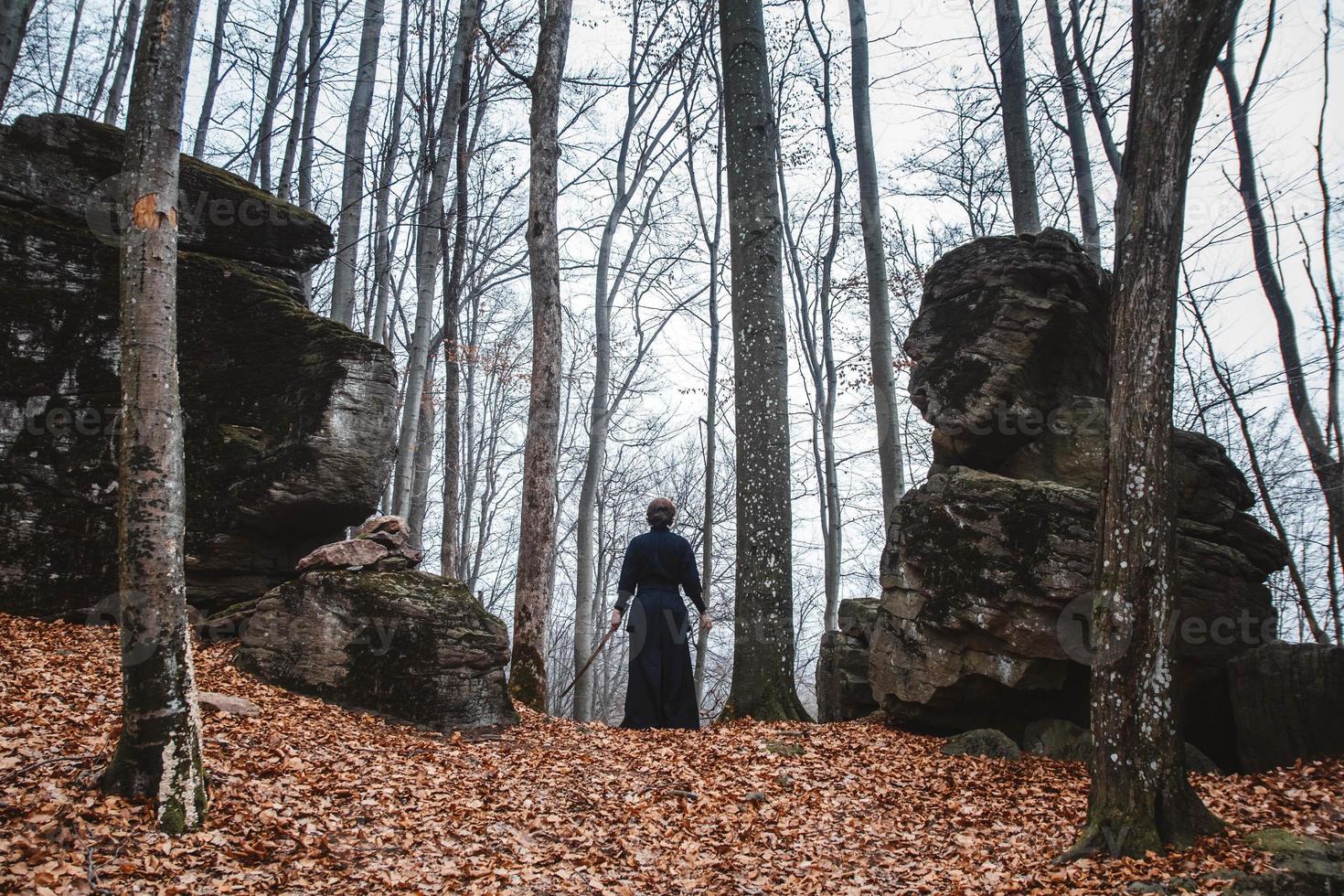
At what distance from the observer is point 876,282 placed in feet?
40.8

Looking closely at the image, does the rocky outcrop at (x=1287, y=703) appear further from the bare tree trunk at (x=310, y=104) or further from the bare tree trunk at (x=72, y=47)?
the bare tree trunk at (x=72, y=47)

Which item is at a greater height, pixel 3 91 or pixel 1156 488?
pixel 3 91

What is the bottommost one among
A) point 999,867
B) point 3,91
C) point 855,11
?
point 999,867

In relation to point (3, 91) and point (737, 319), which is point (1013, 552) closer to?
point (737, 319)

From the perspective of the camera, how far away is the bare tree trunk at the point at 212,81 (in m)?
15.4

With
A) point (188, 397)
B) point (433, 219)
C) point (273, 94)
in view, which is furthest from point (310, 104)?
point (188, 397)

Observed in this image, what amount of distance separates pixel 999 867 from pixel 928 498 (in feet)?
11.3

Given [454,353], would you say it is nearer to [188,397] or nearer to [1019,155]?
[188,397]

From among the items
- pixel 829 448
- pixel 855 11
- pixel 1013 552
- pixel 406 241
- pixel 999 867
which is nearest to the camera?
pixel 999 867

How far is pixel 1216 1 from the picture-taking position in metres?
4.28

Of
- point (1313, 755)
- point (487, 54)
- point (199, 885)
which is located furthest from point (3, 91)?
point (1313, 755)

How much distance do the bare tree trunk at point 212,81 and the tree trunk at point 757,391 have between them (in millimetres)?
11908

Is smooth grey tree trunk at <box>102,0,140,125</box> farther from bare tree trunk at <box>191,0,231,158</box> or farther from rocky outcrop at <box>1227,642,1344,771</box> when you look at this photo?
rocky outcrop at <box>1227,642,1344,771</box>

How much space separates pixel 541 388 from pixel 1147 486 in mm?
6442
